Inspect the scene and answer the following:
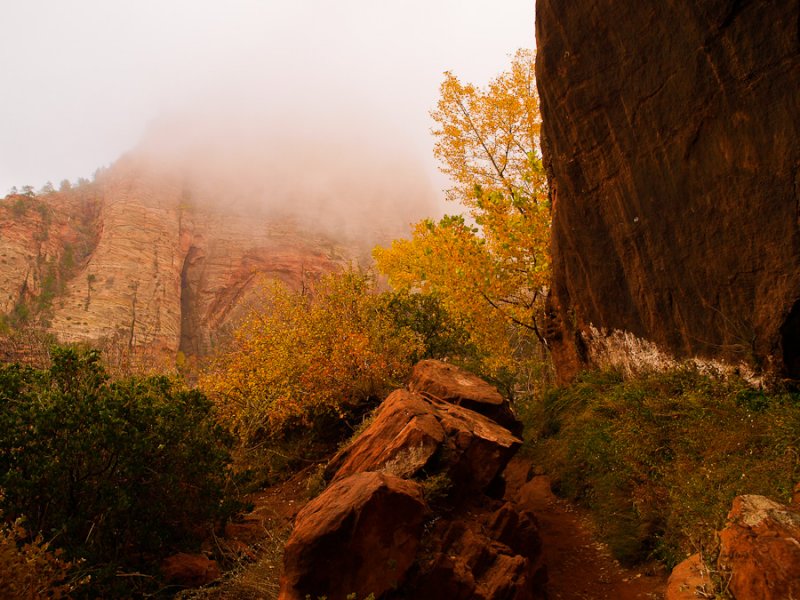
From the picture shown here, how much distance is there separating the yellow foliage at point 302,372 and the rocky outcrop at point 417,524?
4645 mm

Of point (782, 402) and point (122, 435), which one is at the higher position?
point (782, 402)

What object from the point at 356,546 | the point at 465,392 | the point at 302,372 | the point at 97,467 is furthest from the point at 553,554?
the point at 302,372

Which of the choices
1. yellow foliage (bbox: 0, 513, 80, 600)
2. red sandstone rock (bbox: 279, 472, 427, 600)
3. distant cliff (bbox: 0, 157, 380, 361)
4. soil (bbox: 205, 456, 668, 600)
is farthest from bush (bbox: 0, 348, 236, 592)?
distant cliff (bbox: 0, 157, 380, 361)

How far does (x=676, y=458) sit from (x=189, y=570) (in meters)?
5.98

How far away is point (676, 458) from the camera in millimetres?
6223

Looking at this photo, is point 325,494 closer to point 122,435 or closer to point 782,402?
point 122,435

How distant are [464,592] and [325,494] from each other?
1618 millimetres

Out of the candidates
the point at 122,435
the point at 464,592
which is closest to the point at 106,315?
the point at 122,435

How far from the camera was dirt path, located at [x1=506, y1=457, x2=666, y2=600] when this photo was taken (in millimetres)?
5709

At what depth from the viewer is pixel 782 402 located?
19.2ft

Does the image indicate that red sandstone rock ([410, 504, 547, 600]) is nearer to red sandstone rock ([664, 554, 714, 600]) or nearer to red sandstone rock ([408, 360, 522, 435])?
red sandstone rock ([664, 554, 714, 600])

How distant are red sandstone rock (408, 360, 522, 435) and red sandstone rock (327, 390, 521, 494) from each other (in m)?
1.09

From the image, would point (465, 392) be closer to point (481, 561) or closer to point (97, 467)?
point (481, 561)

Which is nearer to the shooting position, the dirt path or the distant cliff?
the dirt path
